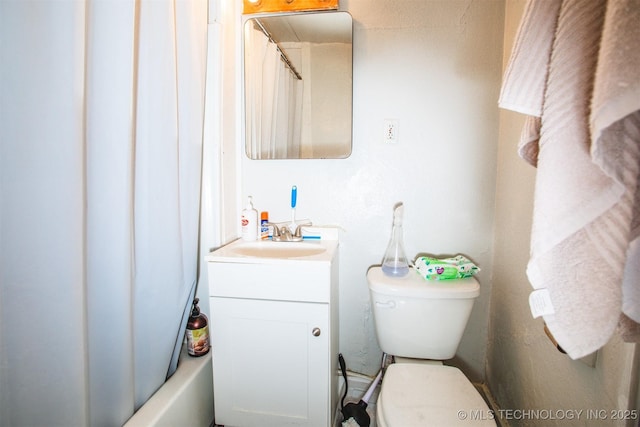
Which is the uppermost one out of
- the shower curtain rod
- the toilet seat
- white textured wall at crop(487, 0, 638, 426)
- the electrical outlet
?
the shower curtain rod

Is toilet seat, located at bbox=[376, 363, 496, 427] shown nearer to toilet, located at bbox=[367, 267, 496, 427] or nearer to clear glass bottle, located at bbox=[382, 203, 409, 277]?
toilet, located at bbox=[367, 267, 496, 427]

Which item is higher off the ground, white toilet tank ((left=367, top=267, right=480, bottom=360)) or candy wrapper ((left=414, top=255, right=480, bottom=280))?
candy wrapper ((left=414, top=255, right=480, bottom=280))

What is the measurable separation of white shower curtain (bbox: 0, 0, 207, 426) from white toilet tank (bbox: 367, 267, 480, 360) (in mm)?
754

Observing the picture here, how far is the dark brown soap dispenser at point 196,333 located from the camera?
42.4 inches

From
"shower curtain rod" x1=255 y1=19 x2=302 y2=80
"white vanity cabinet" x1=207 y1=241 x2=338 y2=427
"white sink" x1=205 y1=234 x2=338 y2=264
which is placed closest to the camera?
"white vanity cabinet" x1=207 y1=241 x2=338 y2=427

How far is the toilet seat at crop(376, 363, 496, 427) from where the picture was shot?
0.75 m

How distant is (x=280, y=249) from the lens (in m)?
1.21

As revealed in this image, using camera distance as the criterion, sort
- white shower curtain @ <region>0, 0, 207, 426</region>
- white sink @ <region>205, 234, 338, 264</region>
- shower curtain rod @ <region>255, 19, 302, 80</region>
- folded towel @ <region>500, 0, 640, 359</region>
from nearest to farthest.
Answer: folded towel @ <region>500, 0, 640, 359</region> < white shower curtain @ <region>0, 0, 207, 426</region> < white sink @ <region>205, 234, 338, 264</region> < shower curtain rod @ <region>255, 19, 302, 80</region>

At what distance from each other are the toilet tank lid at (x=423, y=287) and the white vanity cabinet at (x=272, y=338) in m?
0.22

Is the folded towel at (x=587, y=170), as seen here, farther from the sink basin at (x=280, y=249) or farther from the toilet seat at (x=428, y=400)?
the sink basin at (x=280, y=249)

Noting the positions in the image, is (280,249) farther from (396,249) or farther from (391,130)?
(391,130)

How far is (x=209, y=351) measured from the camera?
1.12 m

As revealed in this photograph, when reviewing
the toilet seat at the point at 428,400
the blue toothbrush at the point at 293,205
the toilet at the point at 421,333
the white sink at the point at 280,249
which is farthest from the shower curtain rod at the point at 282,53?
the toilet seat at the point at 428,400

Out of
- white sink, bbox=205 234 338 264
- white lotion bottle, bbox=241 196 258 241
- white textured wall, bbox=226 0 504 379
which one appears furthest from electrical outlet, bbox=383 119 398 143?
white lotion bottle, bbox=241 196 258 241
